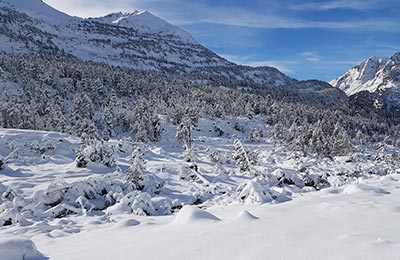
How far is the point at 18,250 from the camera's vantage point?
3.81m

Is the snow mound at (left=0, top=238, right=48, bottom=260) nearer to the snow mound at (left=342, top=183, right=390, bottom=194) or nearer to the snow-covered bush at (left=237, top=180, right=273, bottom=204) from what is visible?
the snow-covered bush at (left=237, top=180, right=273, bottom=204)

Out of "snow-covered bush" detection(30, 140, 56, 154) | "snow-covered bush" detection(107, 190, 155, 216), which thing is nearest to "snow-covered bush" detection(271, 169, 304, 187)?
"snow-covered bush" detection(107, 190, 155, 216)

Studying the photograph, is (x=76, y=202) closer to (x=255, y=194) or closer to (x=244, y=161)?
(x=255, y=194)

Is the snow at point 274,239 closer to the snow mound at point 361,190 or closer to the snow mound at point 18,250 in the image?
the snow mound at point 18,250

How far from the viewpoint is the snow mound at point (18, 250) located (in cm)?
368

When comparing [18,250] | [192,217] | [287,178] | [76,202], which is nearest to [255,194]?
[192,217]

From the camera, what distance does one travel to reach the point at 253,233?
14.2 ft

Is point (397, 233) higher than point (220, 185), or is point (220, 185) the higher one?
point (397, 233)

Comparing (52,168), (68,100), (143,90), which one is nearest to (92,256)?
(52,168)

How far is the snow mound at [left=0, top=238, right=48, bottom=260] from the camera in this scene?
145 inches

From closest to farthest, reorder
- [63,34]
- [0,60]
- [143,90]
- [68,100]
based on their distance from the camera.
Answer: [68,100] < [0,60] < [143,90] < [63,34]

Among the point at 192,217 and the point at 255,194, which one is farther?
the point at 255,194

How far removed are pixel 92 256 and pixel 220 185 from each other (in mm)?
8887

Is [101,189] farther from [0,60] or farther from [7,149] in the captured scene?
[0,60]
